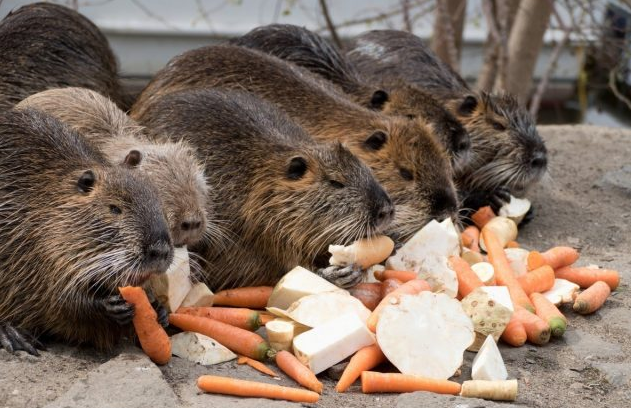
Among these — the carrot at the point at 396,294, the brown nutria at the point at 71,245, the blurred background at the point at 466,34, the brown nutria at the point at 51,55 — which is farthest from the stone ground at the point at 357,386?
the blurred background at the point at 466,34

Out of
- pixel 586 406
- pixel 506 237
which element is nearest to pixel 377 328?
pixel 586 406

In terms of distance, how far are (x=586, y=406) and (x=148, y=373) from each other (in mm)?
1672

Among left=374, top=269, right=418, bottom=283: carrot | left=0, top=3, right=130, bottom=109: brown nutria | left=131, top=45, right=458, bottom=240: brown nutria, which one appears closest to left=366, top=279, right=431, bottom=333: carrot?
left=374, top=269, right=418, bottom=283: carrot

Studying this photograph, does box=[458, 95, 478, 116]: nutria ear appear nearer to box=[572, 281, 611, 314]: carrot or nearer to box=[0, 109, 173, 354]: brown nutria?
box=[572, 281, 611, 314]: carrot

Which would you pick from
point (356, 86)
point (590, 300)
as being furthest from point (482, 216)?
point (590, 300)

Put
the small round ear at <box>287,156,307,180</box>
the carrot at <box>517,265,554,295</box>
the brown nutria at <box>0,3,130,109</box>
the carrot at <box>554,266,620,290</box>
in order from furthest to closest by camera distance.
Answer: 1. the brown nutria at <box>0,3,130,109</box>
2. the carrot at <box>554,266,620,290</box>
3. the carrot at <box>517,265,554,295</box>
4. the small round ear at <box>287,156,307,180</box>

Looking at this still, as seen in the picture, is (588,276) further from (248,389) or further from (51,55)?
(51,55)

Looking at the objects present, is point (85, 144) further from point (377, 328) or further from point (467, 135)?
point (467, 135)

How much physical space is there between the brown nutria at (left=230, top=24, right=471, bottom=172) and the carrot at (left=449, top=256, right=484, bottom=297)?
1052mm

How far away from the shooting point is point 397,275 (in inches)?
198

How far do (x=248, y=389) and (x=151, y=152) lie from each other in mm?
1497

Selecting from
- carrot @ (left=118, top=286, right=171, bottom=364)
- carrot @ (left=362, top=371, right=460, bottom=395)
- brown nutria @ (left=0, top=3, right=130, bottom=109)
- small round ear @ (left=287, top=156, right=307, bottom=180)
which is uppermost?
brown nutria @ (left=0, top=3, right=130, bottom=109)

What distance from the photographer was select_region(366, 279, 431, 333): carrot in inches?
178

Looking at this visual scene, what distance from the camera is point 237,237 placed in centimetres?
507
